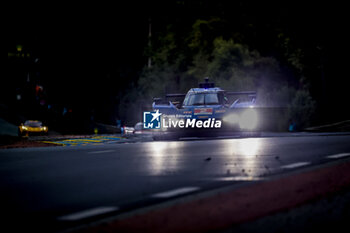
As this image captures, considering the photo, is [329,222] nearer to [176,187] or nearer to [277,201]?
[277,201]

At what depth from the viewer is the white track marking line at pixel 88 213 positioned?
6179 millimetres

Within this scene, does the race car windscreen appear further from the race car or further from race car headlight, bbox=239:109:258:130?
race car headlight, bbox=239:109:258:130

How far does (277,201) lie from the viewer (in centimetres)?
675

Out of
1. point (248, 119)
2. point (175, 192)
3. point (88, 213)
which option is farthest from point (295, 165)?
point (248, 119)

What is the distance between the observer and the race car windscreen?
1992 centimetres

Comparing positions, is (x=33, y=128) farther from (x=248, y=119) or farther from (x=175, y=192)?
(x=175, y=192)

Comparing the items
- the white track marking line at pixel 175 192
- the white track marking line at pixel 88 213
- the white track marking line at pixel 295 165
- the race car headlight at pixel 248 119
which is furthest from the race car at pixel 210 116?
the white track marking line at pixel 88 213

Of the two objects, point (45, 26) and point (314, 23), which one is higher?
point (45, 26)

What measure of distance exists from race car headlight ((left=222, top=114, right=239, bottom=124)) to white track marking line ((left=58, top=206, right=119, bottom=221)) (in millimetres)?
12273

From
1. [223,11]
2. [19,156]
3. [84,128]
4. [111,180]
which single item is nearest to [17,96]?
[84,128]

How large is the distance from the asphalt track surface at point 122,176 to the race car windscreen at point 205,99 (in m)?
4.84

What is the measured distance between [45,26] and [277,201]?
6678 centimetres

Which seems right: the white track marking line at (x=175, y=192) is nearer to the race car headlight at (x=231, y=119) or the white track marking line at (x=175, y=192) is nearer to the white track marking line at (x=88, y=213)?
the white track marking line at (x=88, y=213)

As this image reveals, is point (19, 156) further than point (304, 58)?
No
